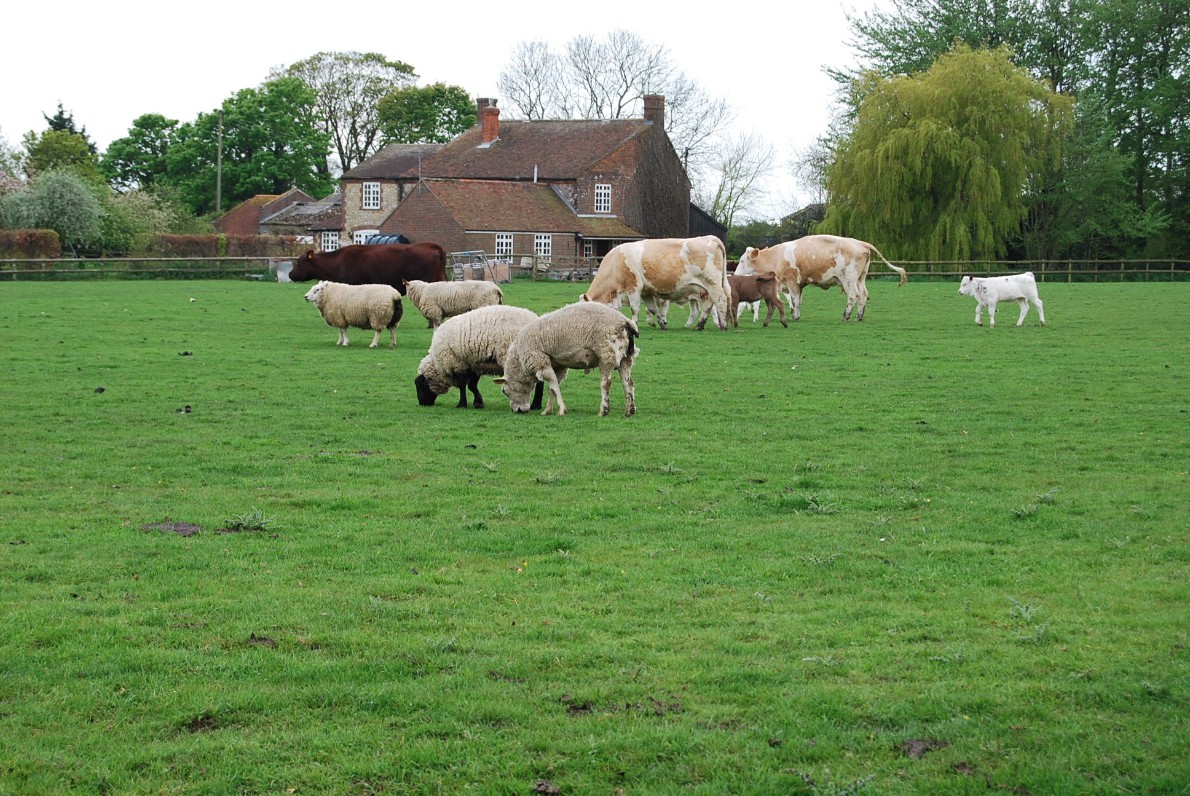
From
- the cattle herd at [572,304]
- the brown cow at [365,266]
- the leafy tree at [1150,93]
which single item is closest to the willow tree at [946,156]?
the leafy tree at [1150,93]

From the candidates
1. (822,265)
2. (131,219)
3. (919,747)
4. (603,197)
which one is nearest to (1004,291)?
(822,265)

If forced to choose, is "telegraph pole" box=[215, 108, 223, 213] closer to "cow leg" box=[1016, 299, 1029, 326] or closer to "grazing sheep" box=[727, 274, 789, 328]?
"grazing sheep" box=[727, 274, 789, 328]

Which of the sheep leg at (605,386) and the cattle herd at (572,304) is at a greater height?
the cattle herd at (572,304)

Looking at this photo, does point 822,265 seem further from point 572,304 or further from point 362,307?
point 572,304

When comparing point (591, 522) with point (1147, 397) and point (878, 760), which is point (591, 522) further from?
point (1147, 397)

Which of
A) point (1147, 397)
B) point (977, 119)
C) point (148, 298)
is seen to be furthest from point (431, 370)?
point (977, 119)

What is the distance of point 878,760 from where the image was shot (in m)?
4.88

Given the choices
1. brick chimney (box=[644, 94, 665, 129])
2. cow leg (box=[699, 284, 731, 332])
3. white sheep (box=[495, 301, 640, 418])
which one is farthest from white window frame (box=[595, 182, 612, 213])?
white sheep (box=[495, 301, 640, 418])

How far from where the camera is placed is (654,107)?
238 feet

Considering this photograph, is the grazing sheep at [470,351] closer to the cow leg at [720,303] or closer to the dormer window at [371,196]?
the cow leg at [720,303]

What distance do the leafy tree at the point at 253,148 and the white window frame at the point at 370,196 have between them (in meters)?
21.7

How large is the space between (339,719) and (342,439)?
26.4ft

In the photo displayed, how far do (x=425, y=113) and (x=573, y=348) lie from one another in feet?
277

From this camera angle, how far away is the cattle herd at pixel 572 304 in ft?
47.3
